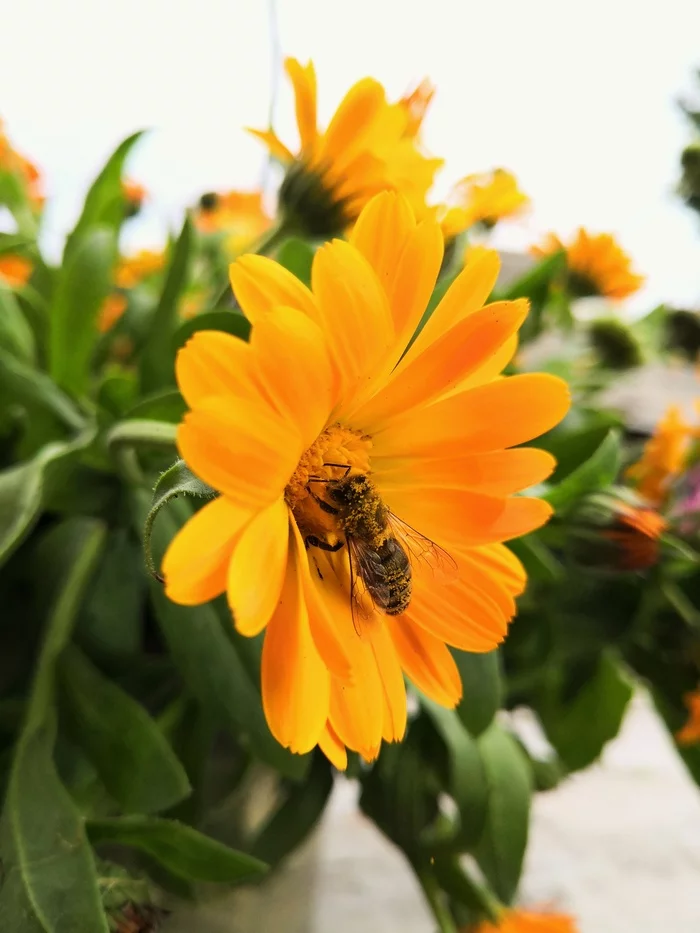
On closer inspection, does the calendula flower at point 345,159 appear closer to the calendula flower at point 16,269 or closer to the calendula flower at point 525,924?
the calendula flower at point 16,269

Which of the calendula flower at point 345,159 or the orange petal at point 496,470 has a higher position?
the calendula flower at point 345,159

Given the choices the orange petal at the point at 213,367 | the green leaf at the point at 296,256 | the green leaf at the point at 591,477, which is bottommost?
the green leaf at the point at 591,477

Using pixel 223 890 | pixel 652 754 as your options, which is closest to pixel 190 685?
pixel 223 890

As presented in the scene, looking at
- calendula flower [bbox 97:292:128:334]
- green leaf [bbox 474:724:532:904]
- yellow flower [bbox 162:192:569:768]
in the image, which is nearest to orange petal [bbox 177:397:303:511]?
yellow flower [bbox 162:192:569:768]

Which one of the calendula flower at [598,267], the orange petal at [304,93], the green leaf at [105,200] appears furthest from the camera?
the calendula flower at [598,267]

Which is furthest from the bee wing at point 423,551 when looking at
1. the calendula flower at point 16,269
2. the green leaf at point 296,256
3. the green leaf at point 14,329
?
the calendula flower at point 16,269

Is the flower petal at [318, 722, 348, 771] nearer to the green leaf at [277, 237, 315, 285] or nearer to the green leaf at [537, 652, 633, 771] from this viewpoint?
the green leaf at [277, 237, 315, 285]
